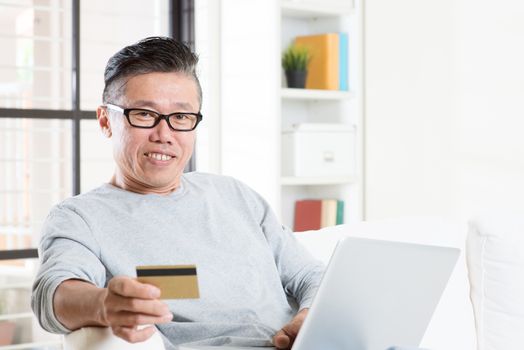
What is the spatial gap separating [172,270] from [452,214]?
2456 mm

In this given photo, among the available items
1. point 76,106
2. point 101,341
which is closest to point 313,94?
point 76,106

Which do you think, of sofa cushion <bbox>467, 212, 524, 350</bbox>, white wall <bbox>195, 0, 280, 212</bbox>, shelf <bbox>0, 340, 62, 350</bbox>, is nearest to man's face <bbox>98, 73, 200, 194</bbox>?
sofa cushion <bbox>467, 212, 524, 350</bbox>

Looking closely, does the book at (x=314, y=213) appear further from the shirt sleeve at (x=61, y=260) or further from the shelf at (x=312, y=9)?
the shirt sleeve at (x=61, y=260)

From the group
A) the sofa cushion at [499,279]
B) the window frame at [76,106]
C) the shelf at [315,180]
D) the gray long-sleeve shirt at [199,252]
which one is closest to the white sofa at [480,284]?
the sofa cushion at [499,279]

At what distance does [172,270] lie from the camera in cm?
126

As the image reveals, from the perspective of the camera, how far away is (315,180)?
366 cm

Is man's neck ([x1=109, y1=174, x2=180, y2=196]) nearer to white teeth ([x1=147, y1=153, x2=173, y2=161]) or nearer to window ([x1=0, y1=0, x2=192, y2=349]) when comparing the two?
white teeth ([x1=147, y1=153, x2=173, y2=161])

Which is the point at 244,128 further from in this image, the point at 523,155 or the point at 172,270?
the point at 172,270

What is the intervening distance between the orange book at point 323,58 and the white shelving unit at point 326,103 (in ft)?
0.21

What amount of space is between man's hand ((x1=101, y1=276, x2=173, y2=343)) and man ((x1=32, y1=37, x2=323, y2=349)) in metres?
0.26

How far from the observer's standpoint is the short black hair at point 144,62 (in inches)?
74.1

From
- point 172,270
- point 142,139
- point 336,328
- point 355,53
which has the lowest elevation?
point 336,328

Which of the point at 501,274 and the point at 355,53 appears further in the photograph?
the point at 355,53

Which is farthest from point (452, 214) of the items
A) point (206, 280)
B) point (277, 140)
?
point (206, 280)
